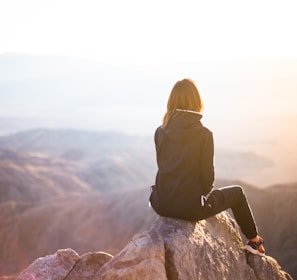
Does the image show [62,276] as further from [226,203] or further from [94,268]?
[226,203]

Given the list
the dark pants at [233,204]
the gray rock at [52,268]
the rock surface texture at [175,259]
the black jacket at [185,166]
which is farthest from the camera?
the gray rock at [52,268]

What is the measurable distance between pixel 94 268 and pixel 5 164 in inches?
2208

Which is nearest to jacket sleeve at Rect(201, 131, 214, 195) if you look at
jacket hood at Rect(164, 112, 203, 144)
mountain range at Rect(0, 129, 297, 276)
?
jacket hood at Rect(164, 112, 203, 144)

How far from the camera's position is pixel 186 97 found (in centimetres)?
516

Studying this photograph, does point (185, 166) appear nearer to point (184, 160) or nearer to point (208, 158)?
point (184, 160)

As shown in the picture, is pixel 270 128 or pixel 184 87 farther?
pixel 270 128

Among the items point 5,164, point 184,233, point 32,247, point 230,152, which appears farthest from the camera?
point 230,152

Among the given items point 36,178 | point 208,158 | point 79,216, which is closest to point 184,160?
point 208,158

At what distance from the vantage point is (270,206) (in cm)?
2952

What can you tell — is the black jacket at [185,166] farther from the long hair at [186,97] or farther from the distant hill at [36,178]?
the distant hill at [36,178]

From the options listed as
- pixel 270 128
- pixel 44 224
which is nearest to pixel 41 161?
pixel 44 224

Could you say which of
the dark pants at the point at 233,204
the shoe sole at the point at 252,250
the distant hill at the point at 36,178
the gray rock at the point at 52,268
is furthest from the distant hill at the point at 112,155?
the dark pants at the point at 233,204

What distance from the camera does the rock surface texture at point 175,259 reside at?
4918mm

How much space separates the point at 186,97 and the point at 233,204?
1.53 m
